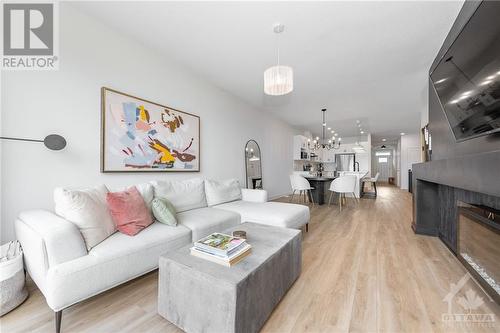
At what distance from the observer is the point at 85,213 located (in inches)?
59.5

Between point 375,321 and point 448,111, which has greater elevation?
point 448,111

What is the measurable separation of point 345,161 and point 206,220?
872 centimetres

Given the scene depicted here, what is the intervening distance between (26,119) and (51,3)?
1.19 m

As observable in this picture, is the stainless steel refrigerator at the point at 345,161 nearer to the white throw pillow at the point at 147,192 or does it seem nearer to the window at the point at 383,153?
the window at the point at 383,153

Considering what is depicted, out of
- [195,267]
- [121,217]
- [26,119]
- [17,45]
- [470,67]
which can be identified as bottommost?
[195,267]

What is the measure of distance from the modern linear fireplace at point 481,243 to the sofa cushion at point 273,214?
156 centimetres

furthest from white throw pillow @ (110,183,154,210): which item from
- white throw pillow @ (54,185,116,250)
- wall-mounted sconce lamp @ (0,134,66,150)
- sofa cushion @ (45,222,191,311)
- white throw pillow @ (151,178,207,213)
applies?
wall-mounted sconce lamp @ (0,134,66,150)

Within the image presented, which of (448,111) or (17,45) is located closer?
(17,45)

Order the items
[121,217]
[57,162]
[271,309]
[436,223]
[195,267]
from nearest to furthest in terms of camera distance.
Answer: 1. [195,267]
2. [271,309]
3. [121,217]
4. [57,162]
5. [436,223]

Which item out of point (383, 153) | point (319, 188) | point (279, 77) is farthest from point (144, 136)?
point (383, 153)

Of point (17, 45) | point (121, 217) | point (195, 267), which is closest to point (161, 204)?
point (121, 217)

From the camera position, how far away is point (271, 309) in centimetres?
132

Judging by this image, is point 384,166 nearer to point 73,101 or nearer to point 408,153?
point 408,153

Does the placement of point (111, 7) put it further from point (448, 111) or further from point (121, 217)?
point (448, 111)
